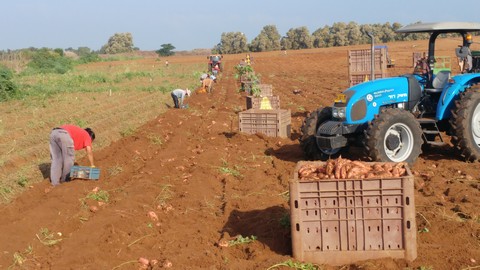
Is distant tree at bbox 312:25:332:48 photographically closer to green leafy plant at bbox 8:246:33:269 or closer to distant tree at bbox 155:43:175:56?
distant tree at bbox 155:43:175:56

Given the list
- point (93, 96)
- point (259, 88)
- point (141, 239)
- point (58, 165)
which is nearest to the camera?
point (141, 239)

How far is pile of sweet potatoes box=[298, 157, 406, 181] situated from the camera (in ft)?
18.1

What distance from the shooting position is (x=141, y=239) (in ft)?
21.1

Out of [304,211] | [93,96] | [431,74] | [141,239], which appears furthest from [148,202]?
[93,96]

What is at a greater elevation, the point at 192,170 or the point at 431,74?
the point at 431,74

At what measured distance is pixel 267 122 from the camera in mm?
12258

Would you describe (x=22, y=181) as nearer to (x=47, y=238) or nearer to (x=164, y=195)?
(x=164, y=195)

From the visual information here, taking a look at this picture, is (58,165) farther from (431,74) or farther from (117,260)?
(431,74)

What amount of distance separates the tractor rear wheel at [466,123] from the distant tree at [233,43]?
81547 mm

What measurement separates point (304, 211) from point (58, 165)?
17.7ft

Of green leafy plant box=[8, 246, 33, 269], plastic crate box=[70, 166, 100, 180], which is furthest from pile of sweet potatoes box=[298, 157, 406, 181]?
plastic crate box=[70, 166, 100, 180]

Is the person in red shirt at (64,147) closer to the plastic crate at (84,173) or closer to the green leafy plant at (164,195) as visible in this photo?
the plastic crate at (84,173)

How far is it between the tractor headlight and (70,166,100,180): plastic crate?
3.78m

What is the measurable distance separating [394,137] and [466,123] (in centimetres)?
117
